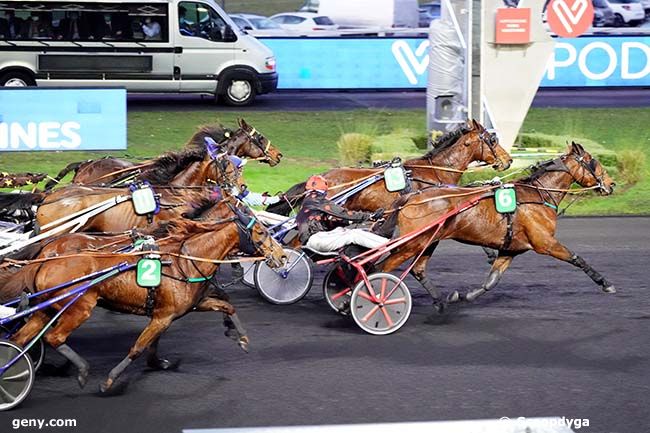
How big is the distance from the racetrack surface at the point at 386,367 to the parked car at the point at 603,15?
22449mm

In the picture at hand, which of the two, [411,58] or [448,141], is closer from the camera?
[448,141]

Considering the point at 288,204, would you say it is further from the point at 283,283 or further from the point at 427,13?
the point at 427,13

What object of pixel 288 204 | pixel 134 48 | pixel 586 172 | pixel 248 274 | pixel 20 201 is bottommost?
pixel 248 274

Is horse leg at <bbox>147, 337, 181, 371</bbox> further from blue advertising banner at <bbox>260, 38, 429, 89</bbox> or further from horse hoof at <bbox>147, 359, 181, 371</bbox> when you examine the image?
blue advertising banner at <bbox>260, 38, 429, 89</bbox>

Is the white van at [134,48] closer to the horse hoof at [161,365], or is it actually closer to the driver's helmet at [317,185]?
the driver's helmet at [317,185]

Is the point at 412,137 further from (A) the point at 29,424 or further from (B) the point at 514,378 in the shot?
(A) the point at 29,424

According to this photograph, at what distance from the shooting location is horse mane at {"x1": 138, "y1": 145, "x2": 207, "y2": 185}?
1103 cm

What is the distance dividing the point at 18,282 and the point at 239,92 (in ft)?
54.8

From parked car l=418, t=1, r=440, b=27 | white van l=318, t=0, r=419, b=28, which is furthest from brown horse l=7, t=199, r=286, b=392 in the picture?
parked car l=418, t=1, r=440, b=27

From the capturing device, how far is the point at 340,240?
9898 mm

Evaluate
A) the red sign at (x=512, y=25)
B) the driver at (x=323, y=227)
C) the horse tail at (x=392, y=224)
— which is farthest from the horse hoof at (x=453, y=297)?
the red sign at (x=512, y=25)

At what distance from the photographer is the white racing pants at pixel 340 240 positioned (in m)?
9.89

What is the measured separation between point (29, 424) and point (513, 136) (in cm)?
1096

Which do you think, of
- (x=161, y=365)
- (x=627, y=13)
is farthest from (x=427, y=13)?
(x=161, y=365)
